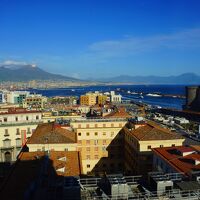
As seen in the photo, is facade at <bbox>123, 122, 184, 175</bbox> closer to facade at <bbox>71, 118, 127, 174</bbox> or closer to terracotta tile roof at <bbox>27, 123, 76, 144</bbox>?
facade at <bbox>71, 118, 127, 174</bbox>

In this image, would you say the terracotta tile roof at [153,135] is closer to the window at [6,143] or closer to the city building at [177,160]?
the city building at [177,160]

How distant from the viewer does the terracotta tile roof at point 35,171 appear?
23844mm

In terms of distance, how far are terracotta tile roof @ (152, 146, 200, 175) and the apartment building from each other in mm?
32652

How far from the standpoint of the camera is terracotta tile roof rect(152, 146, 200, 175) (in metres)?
29.9

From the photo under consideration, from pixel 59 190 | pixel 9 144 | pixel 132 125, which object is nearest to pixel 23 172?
pixel 59 190

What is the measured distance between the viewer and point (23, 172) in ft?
96.4

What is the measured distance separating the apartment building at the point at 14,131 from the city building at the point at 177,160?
32.5m

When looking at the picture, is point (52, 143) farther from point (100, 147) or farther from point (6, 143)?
point (6, 143)

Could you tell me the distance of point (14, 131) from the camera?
63781 millimetres

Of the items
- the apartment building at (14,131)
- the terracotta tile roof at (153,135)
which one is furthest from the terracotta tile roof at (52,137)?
the apartment building at (14,131)

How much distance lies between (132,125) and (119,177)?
34592 millimetres

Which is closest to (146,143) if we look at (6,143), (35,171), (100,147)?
(100,147)

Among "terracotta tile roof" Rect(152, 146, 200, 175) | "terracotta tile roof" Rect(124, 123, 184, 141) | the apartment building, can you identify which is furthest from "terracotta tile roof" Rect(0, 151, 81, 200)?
the apartment building

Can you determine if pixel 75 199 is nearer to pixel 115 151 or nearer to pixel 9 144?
pixel 115 151
